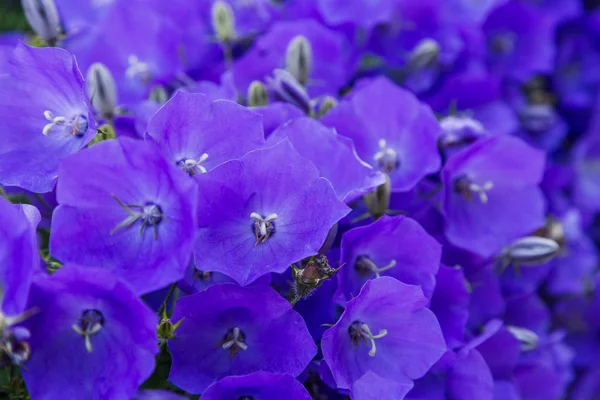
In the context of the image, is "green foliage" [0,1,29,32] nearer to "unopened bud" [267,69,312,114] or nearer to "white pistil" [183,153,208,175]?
"unopened bud" [267,69,312,114]

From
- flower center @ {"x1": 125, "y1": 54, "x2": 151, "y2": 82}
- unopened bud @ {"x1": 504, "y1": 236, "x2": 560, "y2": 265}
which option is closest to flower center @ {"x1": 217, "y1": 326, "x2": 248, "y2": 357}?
unopened bud @ {"x1": 504, "y1": 236, "x2": 560, "y2": 265}

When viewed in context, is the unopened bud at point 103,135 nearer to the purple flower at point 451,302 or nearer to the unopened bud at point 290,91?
the unopened bud at point 290,91

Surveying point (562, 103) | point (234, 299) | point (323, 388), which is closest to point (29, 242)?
point (234, 299)

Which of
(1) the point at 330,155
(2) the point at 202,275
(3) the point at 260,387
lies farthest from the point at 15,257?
(1) the point at 330,155

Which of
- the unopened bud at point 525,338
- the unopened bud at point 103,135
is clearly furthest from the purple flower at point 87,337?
the unopened bud at point 525,338

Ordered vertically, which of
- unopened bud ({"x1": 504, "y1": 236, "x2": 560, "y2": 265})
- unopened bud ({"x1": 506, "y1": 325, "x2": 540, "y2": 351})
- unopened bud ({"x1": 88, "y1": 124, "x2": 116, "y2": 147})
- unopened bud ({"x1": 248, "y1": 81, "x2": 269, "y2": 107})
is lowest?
unopened bud ({"x1": 506, "y1": 325, "x2": 540, "y2": 351})

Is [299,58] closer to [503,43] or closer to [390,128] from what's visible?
[390,128]
